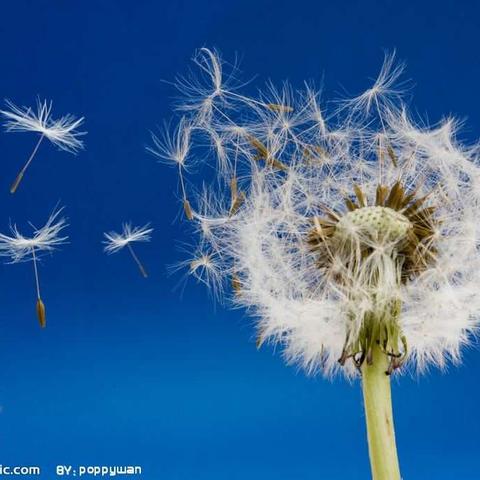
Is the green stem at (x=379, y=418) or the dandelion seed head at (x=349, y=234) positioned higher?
the dandelion seed head at (x=349, y=234)

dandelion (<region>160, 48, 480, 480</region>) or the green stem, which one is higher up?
dandelion (<region>160, 48, 480, 480</region>)

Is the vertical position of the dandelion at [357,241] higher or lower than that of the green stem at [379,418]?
higher

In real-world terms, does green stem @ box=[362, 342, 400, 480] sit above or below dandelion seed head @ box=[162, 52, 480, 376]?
below

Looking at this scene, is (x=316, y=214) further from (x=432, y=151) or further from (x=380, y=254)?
(x=432, y=151)

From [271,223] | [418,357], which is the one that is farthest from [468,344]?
[271,223]
